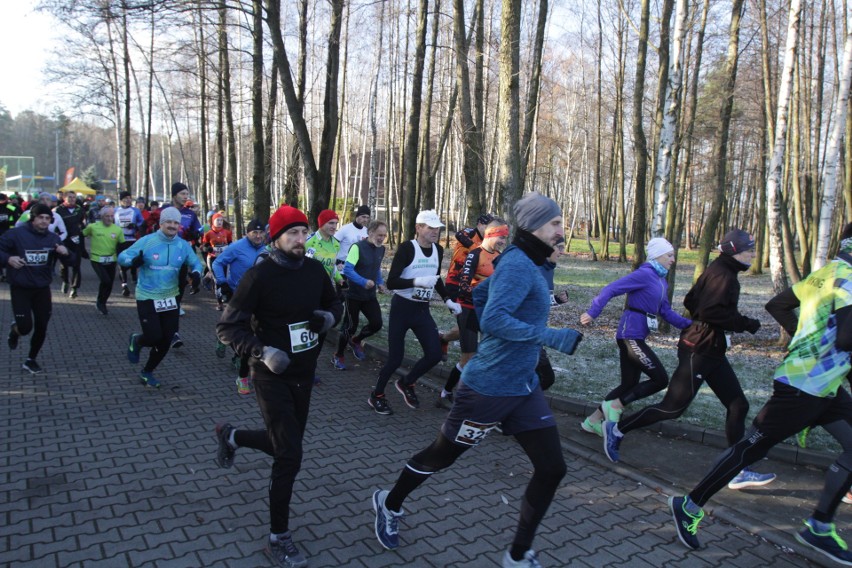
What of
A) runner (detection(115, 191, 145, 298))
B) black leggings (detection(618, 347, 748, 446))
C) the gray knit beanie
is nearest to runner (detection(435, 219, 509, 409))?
black leggings (detection(618, 347, 748, 446))

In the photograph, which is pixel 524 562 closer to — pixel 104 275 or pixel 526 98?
pixel 104 275

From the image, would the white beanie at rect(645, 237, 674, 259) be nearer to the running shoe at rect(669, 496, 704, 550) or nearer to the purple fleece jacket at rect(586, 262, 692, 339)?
the purple fleece jacket at rect(586, 262, 692, 339)

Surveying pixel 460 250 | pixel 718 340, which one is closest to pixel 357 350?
pixel 460 250

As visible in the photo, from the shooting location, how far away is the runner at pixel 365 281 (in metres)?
7.36

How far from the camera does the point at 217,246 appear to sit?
43.1ft

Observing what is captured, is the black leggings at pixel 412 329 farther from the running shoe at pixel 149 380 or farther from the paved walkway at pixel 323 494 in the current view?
the running shoe at pixel 149 380

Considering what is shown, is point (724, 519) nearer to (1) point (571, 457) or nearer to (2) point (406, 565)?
(1) point (571, 457)

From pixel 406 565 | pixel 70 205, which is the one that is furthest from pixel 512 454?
pixel 70 205

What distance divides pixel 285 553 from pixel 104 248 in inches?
376

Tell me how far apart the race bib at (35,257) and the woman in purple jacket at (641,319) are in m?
6.52

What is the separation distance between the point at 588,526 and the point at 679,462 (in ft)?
5.50

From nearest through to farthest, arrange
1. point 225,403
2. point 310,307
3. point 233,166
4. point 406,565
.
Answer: point 406,565
point 310,307
point 225,403
point 233,166

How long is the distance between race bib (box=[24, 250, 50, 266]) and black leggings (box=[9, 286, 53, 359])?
1.03 feet

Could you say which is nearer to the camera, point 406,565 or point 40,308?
point 406,565
